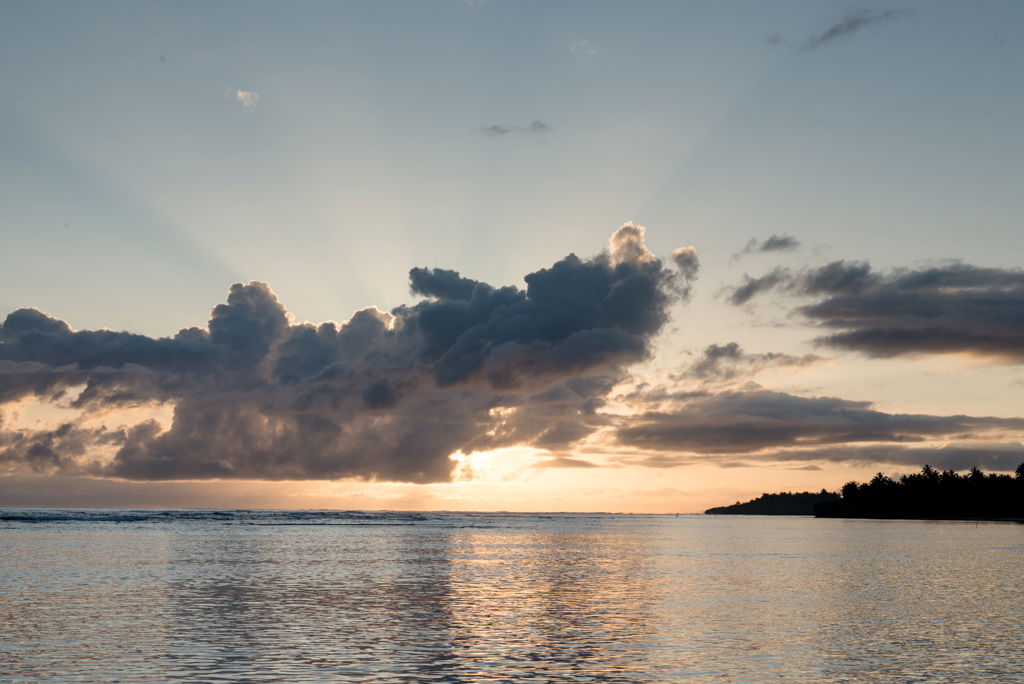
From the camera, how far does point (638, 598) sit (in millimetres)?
55500

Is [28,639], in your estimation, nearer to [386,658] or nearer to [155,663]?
[155,663]

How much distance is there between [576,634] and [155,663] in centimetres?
1773

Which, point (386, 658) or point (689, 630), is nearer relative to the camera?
point (386, 658)

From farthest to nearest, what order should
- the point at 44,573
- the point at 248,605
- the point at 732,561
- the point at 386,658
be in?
the point at 732,561 < the point at 44,573 < the point at 248,605 < the point at 386,658

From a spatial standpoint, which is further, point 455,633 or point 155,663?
point 455,633

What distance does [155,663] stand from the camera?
104 ft

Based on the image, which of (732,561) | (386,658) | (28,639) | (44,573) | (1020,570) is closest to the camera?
(386,658)

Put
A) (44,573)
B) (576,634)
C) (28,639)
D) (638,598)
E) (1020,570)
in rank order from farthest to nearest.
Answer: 1. (1020,570)
2. (44,573)
3. (638,598)
4. (576,634)
5. (28,639)

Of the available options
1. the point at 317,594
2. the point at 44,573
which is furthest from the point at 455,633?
the point at 44,573

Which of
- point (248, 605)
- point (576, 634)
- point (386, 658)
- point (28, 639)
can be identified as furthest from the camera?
point (248, 605)

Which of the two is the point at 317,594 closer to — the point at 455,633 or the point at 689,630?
the point at 455,633

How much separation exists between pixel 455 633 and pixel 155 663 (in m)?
13.2

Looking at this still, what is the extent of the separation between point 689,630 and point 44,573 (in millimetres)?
51595

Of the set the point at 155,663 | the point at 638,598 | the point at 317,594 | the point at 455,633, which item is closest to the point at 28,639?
the point at 155,663
